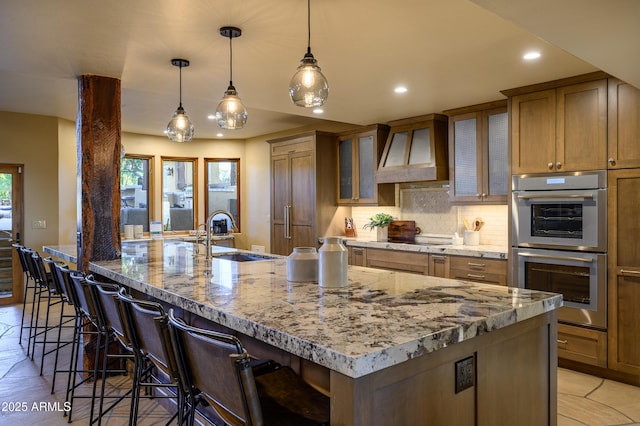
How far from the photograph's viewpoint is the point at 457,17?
8.22ft

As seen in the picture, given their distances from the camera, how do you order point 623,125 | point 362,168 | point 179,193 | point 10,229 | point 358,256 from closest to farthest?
point 623,125 < point 358,256 < point 362,168 < point 10,229 < point 179,193

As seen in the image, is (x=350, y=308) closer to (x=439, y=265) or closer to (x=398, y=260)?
(x=439, y=265)

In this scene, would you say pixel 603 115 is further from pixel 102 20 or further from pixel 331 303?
pixel 102 20

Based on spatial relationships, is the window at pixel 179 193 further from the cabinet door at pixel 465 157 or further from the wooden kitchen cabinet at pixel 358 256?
the cabinet door at pixel 465 157

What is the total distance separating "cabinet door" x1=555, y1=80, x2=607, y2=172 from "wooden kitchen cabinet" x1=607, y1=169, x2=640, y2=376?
22 centimetres

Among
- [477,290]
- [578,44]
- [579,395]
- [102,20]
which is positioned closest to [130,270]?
[102,20]

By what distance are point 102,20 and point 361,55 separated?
1676 mm

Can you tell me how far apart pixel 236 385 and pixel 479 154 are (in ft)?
13.0

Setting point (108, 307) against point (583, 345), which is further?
point (583, 345)

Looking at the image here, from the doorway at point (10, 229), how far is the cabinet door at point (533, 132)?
20.9 feet

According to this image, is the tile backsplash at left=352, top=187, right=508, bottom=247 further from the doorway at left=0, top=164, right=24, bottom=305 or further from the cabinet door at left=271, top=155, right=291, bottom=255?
the doorway at left=0, top=164, right=24, bottom=305

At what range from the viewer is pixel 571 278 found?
362cm

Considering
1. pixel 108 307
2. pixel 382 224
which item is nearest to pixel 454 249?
pixel 382 224

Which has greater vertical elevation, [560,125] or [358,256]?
[560,125]
